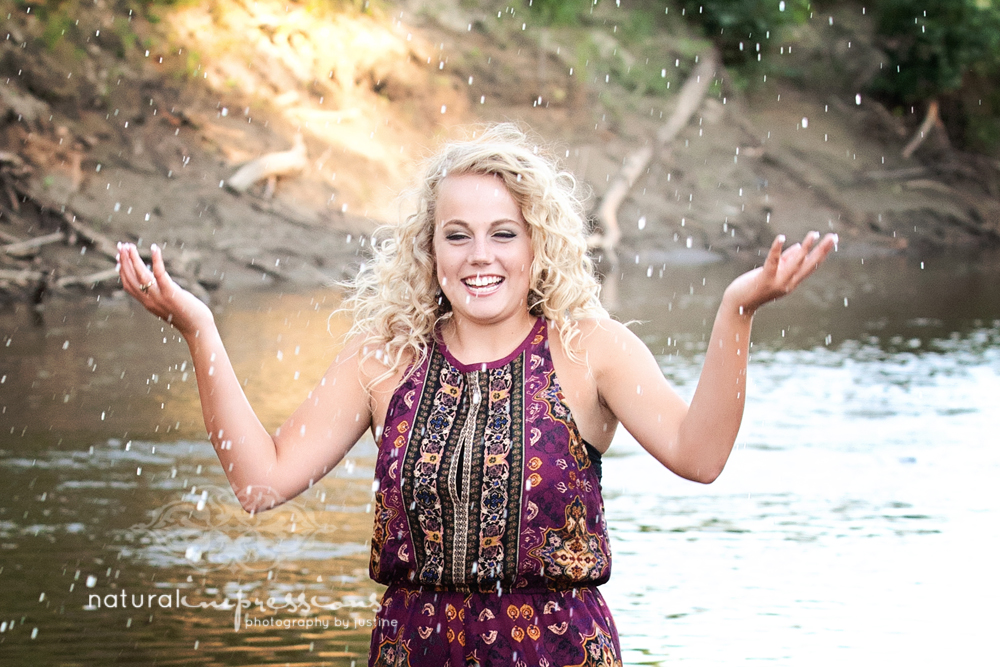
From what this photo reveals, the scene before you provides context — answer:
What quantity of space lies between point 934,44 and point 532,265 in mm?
25343

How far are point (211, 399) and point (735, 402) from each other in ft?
3.23

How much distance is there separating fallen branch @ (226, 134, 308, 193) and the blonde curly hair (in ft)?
48.9

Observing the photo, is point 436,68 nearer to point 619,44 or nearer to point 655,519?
point 619,44

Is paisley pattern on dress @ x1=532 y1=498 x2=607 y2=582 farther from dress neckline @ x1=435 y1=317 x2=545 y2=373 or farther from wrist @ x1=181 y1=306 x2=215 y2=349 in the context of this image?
wrist @ x1=181 y1=306 x2=215 y2=349

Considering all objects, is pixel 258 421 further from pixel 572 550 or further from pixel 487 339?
pixel 572 550

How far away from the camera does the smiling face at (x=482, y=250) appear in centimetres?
255

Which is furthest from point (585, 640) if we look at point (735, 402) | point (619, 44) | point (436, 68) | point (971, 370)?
point (619, 44)

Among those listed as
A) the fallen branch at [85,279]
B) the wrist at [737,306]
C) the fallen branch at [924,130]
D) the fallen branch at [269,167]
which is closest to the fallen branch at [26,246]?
the fallen branch at [85,279]

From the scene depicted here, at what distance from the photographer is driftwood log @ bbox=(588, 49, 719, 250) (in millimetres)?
20188

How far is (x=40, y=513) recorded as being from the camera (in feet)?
20.3

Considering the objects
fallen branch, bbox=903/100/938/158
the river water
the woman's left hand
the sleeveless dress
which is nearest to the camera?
the woman's left hand

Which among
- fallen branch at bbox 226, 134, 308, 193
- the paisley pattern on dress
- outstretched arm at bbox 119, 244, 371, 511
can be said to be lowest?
the paisley pattern on dress

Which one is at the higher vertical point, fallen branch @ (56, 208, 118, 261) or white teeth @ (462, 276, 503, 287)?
fallen branch @ (56, 208, 118, 261)

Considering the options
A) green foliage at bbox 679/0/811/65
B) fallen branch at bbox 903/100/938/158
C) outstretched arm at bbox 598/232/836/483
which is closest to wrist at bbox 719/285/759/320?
outstretched arm at bbox 598/232/836/483
